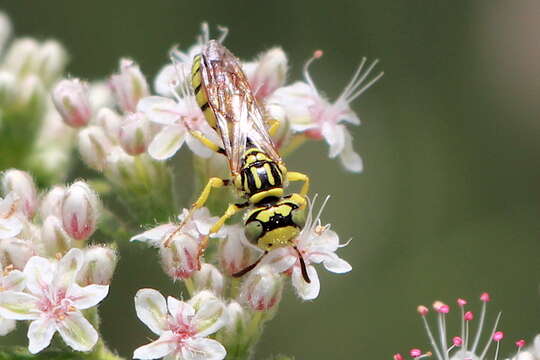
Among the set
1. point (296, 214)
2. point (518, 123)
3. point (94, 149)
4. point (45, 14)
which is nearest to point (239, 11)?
point (45, 14)

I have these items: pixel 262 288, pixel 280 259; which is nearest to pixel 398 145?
pixel 280 259

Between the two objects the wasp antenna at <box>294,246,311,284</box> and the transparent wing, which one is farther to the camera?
the transparent wing

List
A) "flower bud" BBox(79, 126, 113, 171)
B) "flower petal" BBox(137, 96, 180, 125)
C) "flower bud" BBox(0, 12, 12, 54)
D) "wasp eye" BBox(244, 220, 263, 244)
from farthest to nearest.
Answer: "flower bud" BBox(0, 12, 12, 54), "flower bud" BBox(79, 126, 113, 171), "flower petal" BBox(137, 96, 180, 125), "wasp eye" BBox(244, 220, 263, 244)

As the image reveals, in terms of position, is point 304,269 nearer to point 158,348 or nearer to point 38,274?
point 158,348

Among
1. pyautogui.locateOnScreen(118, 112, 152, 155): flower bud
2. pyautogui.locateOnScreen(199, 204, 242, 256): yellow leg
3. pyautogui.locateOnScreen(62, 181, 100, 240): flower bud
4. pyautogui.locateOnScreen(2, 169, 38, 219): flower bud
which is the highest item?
pyautogui.locateOnScreen(118, 112, 152, 155): flower bud

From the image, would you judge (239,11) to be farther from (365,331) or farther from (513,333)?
(513,333)

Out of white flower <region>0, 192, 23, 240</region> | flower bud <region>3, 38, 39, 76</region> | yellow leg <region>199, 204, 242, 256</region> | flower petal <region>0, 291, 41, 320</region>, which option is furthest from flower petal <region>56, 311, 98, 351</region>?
flower bud <region>3, 38, 39, 76</region>

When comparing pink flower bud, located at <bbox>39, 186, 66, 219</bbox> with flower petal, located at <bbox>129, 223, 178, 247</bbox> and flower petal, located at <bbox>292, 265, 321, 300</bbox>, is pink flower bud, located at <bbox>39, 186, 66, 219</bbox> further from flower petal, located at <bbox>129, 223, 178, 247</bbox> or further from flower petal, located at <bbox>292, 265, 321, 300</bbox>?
flower petal, located at <bbox>292, 265, 321, 300</bbox>
